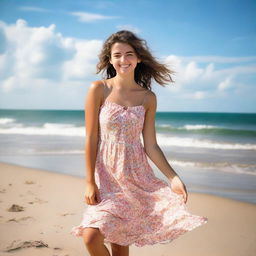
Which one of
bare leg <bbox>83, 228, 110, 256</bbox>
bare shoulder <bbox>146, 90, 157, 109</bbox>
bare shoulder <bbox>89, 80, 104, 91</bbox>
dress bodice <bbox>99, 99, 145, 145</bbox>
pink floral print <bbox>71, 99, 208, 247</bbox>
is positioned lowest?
bare leg <bbox>83, 228, 110, 256</bbox>

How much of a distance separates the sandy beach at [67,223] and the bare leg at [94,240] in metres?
1.72

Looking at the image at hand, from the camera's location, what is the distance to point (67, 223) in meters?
4.66

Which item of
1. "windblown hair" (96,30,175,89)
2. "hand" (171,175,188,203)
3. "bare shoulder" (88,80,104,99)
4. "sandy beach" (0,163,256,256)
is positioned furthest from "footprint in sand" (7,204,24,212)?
"hand" (171,175,188,203)

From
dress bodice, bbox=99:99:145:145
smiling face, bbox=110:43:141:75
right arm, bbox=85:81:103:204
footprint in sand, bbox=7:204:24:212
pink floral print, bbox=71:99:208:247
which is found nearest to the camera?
pink floral print, bbox=71:99:208:247

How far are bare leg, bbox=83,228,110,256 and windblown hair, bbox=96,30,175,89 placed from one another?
1.37m

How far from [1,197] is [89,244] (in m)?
3.86

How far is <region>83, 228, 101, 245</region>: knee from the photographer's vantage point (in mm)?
2154

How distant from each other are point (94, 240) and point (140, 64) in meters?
1.54

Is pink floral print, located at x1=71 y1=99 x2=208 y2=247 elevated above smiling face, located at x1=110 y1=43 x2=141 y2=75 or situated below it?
below

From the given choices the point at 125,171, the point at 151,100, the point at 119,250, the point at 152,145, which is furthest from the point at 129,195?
the point at 151,100

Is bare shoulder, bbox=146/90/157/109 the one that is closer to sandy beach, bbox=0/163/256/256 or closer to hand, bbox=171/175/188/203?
hand, bbox=171/175/188/203

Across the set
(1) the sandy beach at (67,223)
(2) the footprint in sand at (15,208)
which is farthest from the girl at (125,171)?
(2) the footprint in sand at (15,208)

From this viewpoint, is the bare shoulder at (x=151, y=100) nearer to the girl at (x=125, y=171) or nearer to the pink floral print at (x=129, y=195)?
the girl at (x=125, y=171)

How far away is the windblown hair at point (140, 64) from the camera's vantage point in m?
2.79
